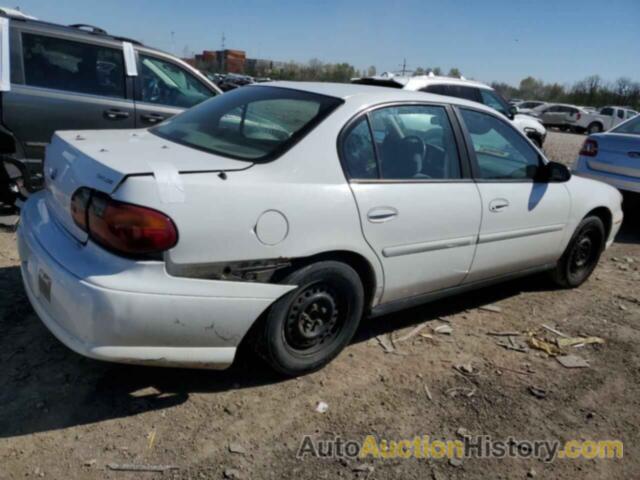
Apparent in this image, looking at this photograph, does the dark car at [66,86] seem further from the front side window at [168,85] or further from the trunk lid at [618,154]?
the trunk lid at [618,154]

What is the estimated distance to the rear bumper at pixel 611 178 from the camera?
21.5 ft

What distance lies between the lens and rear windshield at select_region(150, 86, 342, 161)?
2.78m

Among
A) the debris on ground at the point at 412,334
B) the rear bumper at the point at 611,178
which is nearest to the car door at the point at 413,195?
the debris on ground at the point at 412,334

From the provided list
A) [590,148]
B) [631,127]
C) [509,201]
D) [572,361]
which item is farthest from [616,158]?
[572,361]

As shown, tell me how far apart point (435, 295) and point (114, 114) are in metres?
3.66

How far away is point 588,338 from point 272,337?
2.44 meters

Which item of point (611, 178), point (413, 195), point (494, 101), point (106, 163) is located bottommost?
point (611, 178)

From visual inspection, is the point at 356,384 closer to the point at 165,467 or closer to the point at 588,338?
the point at 165,467

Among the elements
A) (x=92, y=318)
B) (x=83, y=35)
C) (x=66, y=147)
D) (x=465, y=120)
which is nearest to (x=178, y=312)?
(x=92, y=318)

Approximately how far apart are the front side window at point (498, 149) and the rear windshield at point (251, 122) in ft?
3.75

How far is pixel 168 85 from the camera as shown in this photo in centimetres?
570

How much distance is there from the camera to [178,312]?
7.71 feet

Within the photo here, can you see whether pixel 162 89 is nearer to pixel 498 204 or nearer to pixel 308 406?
pixel 498 204

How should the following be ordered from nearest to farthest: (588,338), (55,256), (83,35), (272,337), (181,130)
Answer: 1. (55,256)
2. (272,337)
3. (181,130)
4. (588,338)
5. (83,35)
